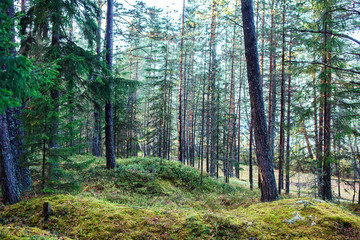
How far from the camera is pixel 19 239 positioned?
2.64 m

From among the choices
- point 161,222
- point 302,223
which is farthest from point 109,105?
point 302,223

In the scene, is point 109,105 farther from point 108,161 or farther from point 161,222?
point 161,222

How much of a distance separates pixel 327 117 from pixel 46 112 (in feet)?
37.2

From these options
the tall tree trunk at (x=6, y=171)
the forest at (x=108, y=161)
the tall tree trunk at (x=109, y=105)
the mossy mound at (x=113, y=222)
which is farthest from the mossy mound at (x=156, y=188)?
the mossy mound at (x=113, y=222)

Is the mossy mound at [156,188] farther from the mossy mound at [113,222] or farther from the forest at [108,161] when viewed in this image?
A: the mossy mound at [113,222]

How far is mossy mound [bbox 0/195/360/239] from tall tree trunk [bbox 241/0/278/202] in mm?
1797

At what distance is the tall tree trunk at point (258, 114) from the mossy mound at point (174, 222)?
1.80m

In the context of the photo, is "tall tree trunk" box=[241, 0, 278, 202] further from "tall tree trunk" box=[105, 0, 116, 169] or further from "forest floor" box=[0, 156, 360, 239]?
"tall tree trunk" box=[105, 0, 116, 169]

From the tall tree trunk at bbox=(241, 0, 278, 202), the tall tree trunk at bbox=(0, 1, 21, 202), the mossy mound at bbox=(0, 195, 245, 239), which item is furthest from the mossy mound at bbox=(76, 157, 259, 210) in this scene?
the mossy mound at bbox=(0, 195, 245, 239)

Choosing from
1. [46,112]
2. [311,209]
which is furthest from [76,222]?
[311,209]

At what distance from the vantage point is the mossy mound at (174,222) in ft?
11.8

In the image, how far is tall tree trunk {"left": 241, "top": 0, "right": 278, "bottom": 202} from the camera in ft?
20.6

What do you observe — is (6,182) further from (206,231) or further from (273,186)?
(273,186)

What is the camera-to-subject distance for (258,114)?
6363 millimetres
